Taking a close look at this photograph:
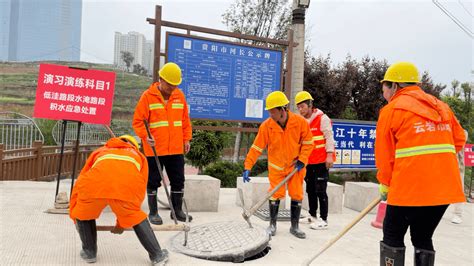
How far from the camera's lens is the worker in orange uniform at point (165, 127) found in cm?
458

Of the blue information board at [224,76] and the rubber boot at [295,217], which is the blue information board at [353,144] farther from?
the rubber boot at [295,217]

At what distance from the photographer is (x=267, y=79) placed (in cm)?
723

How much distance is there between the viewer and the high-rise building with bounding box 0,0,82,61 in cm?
3681

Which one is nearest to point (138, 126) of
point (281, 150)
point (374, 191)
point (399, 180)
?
point (281, 150)

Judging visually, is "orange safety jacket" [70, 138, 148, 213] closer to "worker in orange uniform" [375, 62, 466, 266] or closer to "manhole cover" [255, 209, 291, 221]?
"worker in orange uniform" [375, 62, 466, 266]

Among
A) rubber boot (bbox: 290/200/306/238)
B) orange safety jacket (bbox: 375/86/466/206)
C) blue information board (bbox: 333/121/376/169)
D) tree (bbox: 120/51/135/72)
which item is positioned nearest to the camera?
orange safety jacket (bbox: 375/86/466/206)

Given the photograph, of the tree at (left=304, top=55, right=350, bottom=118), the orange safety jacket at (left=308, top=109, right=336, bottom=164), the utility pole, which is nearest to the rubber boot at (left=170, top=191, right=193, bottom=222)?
the orange safety jacket at (left=308, top=109, right=336, bottom=164)

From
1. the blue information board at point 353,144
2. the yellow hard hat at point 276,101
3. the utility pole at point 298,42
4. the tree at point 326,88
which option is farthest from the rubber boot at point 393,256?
the tree at point 326,88

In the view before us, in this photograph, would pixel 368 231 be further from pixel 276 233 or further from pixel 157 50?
pixel 157 50

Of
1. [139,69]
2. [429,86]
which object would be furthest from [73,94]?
[139,69]

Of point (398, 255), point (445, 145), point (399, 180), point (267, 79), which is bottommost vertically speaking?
point (398, 255)

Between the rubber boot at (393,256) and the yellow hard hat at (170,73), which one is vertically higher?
the yellow hard hat at (170,73)

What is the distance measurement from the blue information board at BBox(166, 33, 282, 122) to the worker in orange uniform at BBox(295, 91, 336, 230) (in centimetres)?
191

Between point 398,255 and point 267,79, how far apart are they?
490 centimetres
